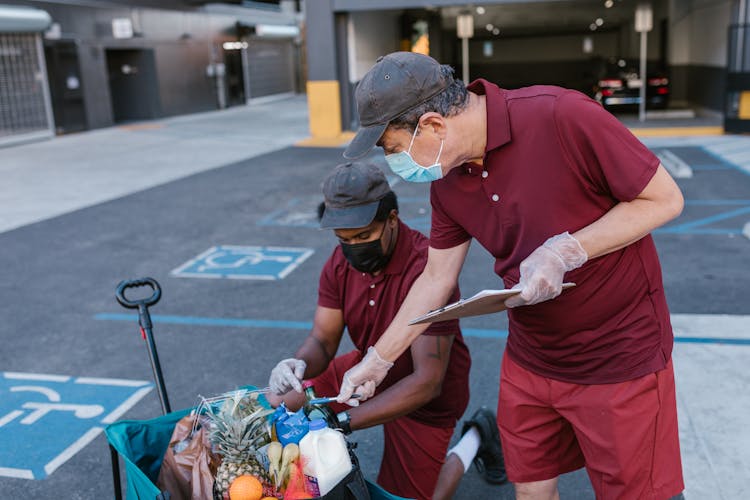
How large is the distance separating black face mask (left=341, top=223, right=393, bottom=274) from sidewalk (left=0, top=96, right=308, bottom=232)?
8.12 m

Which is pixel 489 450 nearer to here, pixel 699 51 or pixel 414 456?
pixel 414 456

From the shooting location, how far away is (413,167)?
2.27 metres

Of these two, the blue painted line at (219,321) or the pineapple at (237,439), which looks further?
the blue painted line at (219,321)

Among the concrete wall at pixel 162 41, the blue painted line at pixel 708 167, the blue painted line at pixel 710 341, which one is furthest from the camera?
the concrete wall at pixel 162 41

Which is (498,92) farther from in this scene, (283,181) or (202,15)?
(202,15)

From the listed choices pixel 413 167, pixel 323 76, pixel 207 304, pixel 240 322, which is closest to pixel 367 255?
pixel 413 167

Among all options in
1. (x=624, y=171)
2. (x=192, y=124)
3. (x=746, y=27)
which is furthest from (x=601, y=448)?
(x=192, y=124)

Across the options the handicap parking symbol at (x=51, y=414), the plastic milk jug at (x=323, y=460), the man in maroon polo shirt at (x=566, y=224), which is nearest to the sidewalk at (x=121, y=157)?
the handicap parking symbol at (x=51, y=414)

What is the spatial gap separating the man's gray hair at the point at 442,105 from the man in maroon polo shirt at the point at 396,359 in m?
0.81

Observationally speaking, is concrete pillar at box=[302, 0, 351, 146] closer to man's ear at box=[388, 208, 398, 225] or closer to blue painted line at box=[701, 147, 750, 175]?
blue painted line at box=[701, 147, 750, 175]

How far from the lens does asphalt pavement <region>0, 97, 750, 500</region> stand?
3.91 metres

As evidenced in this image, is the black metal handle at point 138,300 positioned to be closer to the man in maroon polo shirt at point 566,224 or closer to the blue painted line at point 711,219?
the man in maroon polo shirt at point 566,224

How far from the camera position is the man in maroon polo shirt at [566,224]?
2.00 meters

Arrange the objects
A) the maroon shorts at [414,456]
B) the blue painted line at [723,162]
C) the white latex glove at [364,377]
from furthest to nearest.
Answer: the blue painted line at [723,162], the maroon shorts at [414,456], the white latex glove at [364,377]
